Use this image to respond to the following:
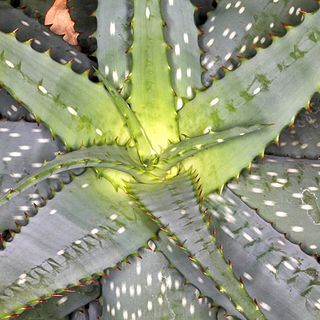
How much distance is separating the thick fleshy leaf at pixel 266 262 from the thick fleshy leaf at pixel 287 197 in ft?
0.10

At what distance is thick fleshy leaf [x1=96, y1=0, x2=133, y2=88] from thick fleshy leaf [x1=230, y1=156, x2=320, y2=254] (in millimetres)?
222

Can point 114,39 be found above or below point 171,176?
above

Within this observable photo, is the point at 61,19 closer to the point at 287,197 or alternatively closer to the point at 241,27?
the point at 241,27

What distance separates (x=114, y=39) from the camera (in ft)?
2.89

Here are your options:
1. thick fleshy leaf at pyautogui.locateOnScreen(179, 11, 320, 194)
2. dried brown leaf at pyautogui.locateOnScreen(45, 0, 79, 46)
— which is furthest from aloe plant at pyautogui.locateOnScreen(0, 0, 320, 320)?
dried brown leaf at pyautogui.locateOnScreen(45, 0, 79, 46)

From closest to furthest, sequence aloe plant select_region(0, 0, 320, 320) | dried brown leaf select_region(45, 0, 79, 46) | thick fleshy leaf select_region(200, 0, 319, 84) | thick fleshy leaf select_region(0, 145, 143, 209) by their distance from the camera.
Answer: thick fleshy leaf select_region(0, 145, 143, 209)
aloe plant select_region(0, 0, 320, 320)
thick fleshy leaf select_region(200, 0, 319, 84)
dried brown leaf select_region(45, 0, 79, 46)

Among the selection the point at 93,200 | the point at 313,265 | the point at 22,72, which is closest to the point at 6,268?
the point at 93,200

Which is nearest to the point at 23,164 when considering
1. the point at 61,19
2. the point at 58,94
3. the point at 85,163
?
the point at 58,94

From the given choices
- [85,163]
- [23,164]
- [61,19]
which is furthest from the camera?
[61,19]

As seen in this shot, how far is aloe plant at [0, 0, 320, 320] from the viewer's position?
30.5 inches

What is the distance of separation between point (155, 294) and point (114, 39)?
36 cm

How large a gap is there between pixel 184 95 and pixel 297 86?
15 cm

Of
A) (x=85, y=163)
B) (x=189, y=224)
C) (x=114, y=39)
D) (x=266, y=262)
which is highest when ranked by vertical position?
(x=114, y=39)

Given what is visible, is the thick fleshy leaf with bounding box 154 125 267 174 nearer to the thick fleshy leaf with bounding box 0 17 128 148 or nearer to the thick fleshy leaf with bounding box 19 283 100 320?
the thick fleshy leaf with bounding box 0 17 128 148
